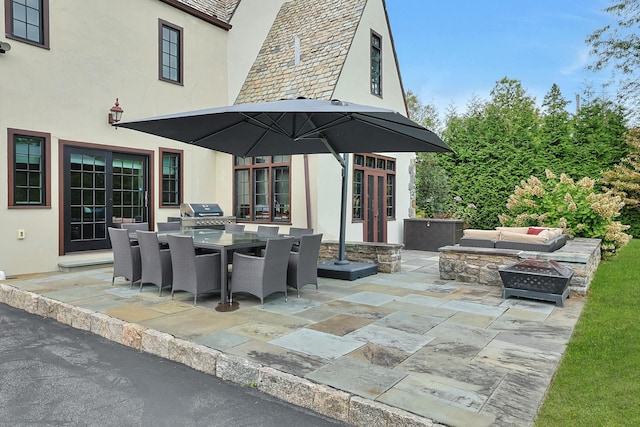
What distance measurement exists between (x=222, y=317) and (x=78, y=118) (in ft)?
17.3

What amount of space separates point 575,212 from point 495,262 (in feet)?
11.2

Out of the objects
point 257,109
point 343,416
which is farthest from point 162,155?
point 343,416

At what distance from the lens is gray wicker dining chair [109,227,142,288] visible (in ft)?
18.9

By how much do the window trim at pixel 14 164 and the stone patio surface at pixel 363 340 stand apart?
1.54 meters

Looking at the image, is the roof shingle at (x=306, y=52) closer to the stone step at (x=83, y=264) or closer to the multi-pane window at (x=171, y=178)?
the multi-pane window at (x=171, y=178)

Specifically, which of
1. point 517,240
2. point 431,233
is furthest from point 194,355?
point 431,233

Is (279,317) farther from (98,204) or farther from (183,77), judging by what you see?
(183,77)

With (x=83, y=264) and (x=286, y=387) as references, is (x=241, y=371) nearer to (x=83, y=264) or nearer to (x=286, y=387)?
(x=286, y=387)

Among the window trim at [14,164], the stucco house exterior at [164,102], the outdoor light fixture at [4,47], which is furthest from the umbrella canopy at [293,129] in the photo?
the outdoor light fixture at [4,47]

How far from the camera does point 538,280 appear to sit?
5133 millimetres

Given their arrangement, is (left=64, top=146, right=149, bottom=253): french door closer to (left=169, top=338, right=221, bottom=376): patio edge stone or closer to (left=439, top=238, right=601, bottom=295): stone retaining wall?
(left=169, top=338, right=221, bottom=376): patio edge stone

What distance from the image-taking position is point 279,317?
4430 millimetres

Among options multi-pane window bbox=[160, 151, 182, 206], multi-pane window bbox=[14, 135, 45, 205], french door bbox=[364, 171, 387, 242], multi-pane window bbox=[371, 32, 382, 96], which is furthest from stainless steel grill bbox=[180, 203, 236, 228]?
multi-pane window bbox=[371, 32, 382, 96]

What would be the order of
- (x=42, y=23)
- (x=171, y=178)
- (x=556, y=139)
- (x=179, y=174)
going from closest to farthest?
(x=42, y=23) < (x=171, y=178) < (x=179, y=174) < (x=556, y=139)
